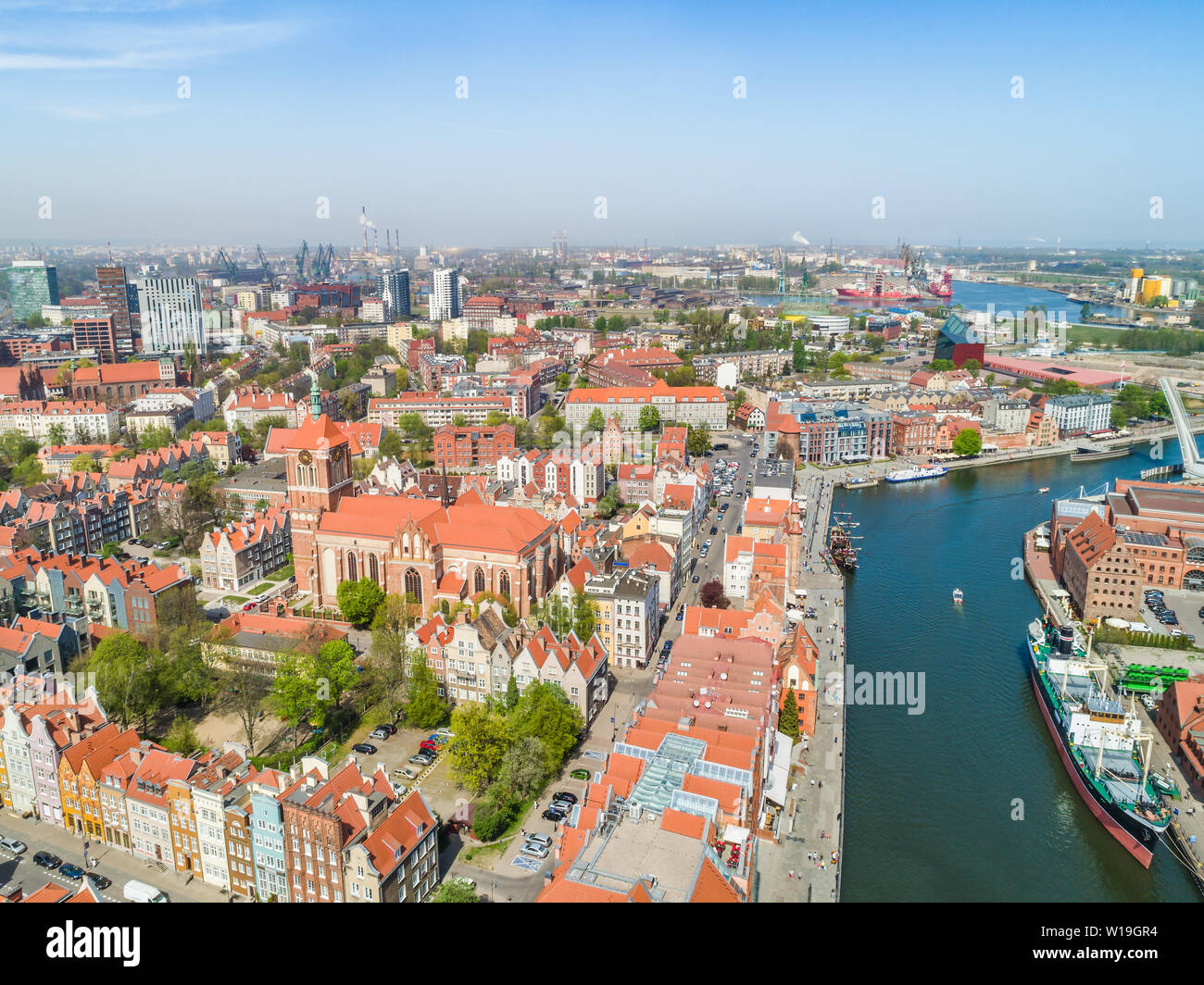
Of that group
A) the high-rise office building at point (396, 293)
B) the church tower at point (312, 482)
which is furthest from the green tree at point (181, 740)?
the high-rise office building at point (396, 293)

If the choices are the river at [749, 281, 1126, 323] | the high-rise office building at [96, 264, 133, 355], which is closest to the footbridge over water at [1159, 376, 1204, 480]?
the river at [749, 281, 1126, 323]

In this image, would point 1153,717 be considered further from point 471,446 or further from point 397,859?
point 471,446

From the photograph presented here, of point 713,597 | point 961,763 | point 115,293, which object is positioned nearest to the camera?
point 961,763

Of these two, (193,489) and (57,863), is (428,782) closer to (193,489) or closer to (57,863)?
(57,863)

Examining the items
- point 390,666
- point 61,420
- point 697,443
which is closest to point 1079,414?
point 697,443

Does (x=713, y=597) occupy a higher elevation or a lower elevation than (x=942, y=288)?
lower

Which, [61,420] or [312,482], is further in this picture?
[61,420]

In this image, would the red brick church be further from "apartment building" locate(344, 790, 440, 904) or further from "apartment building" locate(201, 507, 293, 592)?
"apartment building" locate(344, 790, 440, 904)
